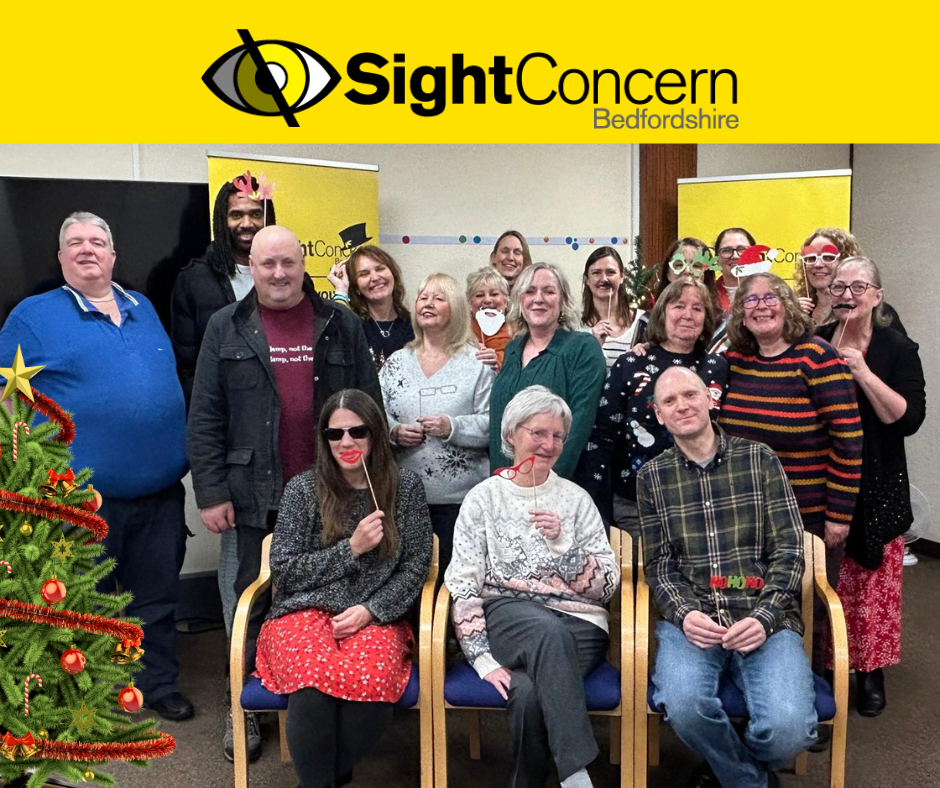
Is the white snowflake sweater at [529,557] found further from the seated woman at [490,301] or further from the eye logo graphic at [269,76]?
the eye logo graphic at [269,76]

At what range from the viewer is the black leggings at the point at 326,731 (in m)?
2.56

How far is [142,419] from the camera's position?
339 centimetres

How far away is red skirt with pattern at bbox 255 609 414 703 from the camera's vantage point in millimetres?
2566

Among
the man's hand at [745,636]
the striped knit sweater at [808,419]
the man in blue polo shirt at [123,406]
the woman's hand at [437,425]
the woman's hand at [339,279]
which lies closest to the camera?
the man's hand at [745,636]

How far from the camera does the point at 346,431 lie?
2.80m

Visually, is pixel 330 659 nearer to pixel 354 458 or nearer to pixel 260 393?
pixel 354 458

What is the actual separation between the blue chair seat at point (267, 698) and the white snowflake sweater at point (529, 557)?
0.79 ft

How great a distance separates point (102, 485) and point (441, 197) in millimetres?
2715

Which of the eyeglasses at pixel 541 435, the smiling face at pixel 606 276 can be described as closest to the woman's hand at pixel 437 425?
the eyeglasses at pixel 541 435

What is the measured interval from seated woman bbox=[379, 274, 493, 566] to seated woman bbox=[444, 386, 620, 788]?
0.40 m

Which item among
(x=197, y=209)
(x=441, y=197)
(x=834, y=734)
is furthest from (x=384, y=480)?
(x=441, y=197)

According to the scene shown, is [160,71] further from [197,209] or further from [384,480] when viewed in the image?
[384,480]

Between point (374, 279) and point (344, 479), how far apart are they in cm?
117

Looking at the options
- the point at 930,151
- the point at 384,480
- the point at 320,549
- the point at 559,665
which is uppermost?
the point at 930,151
